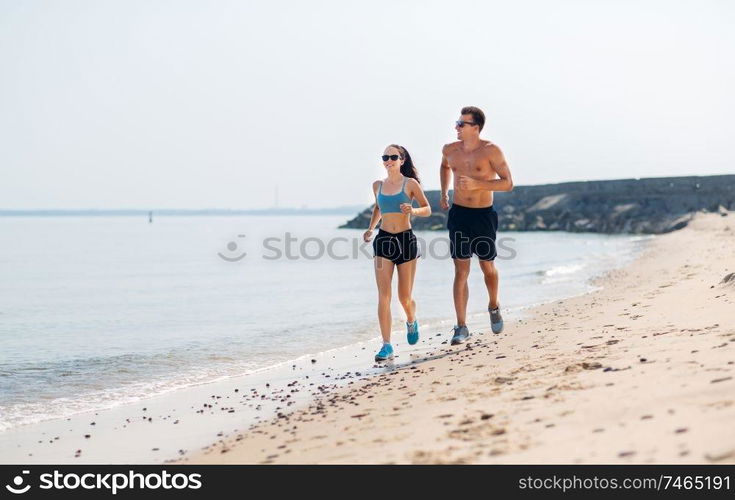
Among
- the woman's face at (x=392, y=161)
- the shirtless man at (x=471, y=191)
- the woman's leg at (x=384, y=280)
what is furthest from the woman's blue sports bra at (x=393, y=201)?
the woman's leg at (x=384, y=280)

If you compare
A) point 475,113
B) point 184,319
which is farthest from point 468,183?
point 184,319

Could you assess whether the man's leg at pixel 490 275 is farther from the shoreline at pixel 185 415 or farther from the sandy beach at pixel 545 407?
the shoreline at pixel 185 415

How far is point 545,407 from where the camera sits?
4.65 metres

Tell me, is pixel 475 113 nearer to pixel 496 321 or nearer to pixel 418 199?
pixel 418 199

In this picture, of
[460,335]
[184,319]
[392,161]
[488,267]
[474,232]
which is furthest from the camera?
[184,319]

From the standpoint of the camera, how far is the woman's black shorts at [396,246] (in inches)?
326

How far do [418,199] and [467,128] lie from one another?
924 millimetres

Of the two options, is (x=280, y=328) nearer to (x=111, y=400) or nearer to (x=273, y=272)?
(x=111, y=400)

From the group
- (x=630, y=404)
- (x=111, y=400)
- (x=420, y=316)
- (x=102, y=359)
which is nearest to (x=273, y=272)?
(x=420, y=316)

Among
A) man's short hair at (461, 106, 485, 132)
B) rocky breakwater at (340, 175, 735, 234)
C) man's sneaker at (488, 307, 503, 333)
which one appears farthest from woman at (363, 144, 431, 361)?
rocky breakwater at (340, 175, 735, 234)

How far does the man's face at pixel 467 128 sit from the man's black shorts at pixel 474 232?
0.78 metres

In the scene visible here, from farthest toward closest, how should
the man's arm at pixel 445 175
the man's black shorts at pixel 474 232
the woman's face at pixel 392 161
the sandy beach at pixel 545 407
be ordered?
the man's arm at pixel 445 175 < the man's black shorts at pixel 474 232 < the woman's face at pixel 392 161 < the sandy beach at pixel 545 407

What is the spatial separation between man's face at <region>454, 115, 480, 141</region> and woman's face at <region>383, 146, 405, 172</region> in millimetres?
711
